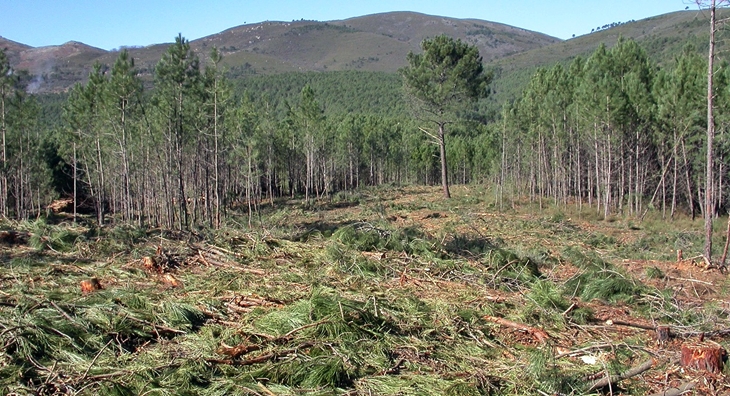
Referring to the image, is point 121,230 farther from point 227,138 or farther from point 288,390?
point 227,138

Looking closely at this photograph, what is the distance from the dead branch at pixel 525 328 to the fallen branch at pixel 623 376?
0.92m

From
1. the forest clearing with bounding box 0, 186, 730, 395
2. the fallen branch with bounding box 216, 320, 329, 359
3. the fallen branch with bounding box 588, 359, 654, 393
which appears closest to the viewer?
the forest clearing with bounding box 0, 186, 730, 395

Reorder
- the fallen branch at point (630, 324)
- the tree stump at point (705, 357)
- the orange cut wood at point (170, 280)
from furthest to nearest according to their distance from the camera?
1. the orange cut wood at point (170, 280)
2. the fallen branch at point (630, 324)
3. the tree stump at point (705, 357)

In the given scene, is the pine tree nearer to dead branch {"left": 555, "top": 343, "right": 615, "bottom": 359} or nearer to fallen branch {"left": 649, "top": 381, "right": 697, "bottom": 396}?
dead branch {"left": 555, "top": 343, "right": 615, "bottom": 359}

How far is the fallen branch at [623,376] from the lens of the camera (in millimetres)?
4567

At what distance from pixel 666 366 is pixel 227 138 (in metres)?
24.9

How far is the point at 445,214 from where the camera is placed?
2147cm

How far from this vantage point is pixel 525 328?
5871 millimetres

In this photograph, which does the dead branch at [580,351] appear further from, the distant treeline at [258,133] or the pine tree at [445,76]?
the pine tree at [445,76]

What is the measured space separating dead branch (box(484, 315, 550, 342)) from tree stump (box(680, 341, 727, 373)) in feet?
4.12

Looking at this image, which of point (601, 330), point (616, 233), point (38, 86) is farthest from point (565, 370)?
point (38, 86)

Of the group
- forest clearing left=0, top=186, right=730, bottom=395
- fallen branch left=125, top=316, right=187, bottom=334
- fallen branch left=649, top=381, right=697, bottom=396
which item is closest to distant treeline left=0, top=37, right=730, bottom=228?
forest clearing left=0, top=186, right=730, bottom=395

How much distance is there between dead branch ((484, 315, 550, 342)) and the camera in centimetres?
573

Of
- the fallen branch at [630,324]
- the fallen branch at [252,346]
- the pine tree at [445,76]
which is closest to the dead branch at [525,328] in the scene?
the fallen branch at [630,324]
